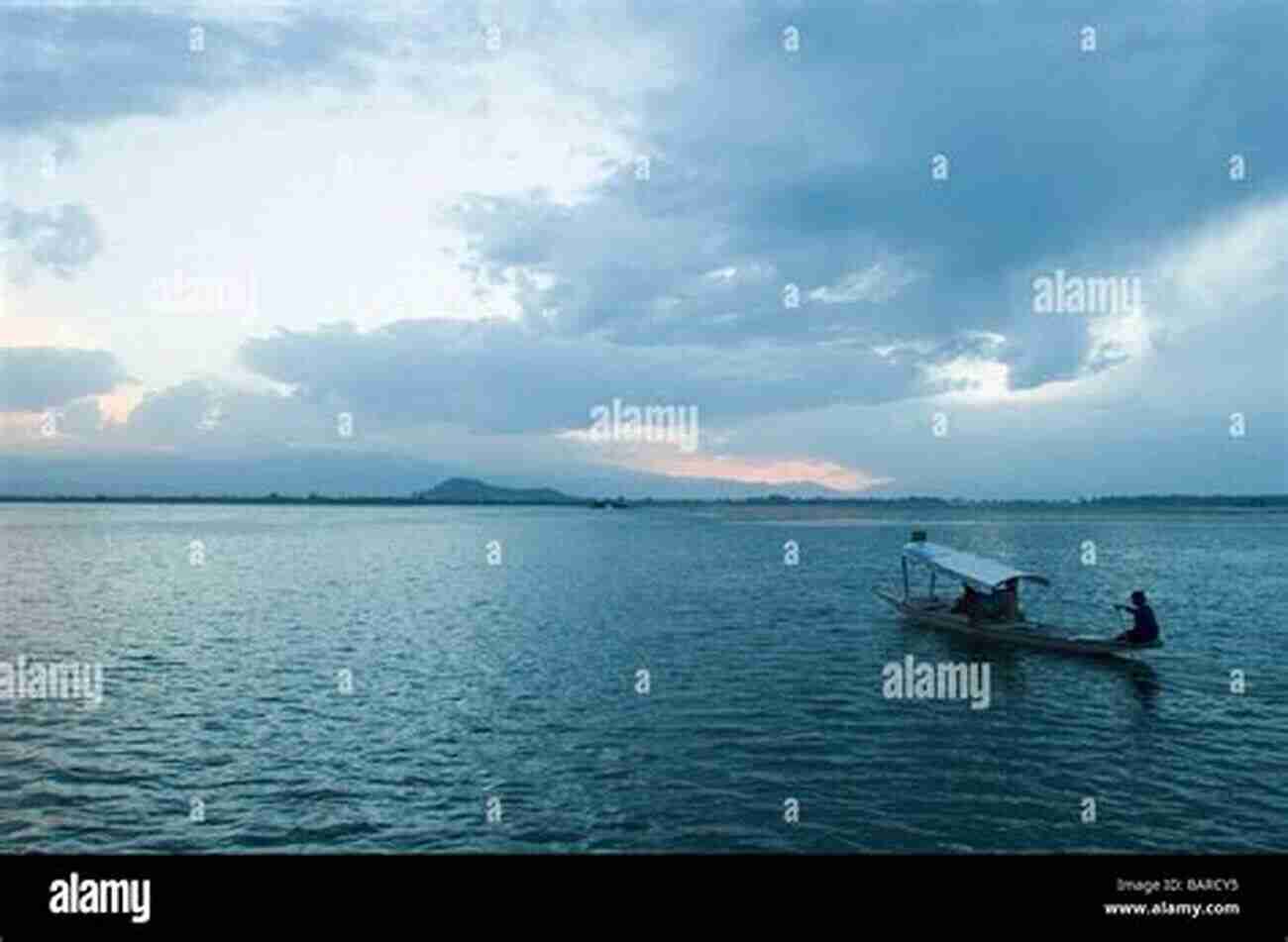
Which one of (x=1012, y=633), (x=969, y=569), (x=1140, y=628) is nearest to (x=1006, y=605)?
(x=1012, y=633)

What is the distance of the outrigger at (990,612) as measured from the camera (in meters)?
33.1

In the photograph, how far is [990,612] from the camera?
36688mm

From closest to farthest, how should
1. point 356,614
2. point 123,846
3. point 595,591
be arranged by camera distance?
point 123,846
point 356,614
point 595,591

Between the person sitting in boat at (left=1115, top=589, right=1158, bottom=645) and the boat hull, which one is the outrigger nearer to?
the boat hull

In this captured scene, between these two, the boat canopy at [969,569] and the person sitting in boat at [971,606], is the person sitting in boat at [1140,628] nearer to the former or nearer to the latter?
the boat canopy at [969,569]

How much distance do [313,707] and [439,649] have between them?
1051cm

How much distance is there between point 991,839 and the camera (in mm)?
15203

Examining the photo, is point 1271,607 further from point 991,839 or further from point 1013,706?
point 991,839

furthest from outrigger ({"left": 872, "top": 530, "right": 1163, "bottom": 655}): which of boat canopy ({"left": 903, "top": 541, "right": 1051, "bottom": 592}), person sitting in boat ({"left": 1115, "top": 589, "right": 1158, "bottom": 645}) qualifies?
person sitting in boat ({"left": 1115, "top": 589, "right": 1158, "bottom": 645})

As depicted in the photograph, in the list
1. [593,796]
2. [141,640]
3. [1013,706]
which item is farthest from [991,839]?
[141,640]

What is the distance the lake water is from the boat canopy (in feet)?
9.49

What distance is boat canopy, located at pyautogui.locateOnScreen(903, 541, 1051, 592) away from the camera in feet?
112

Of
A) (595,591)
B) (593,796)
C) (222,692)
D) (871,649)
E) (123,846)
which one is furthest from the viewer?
(595,591)
